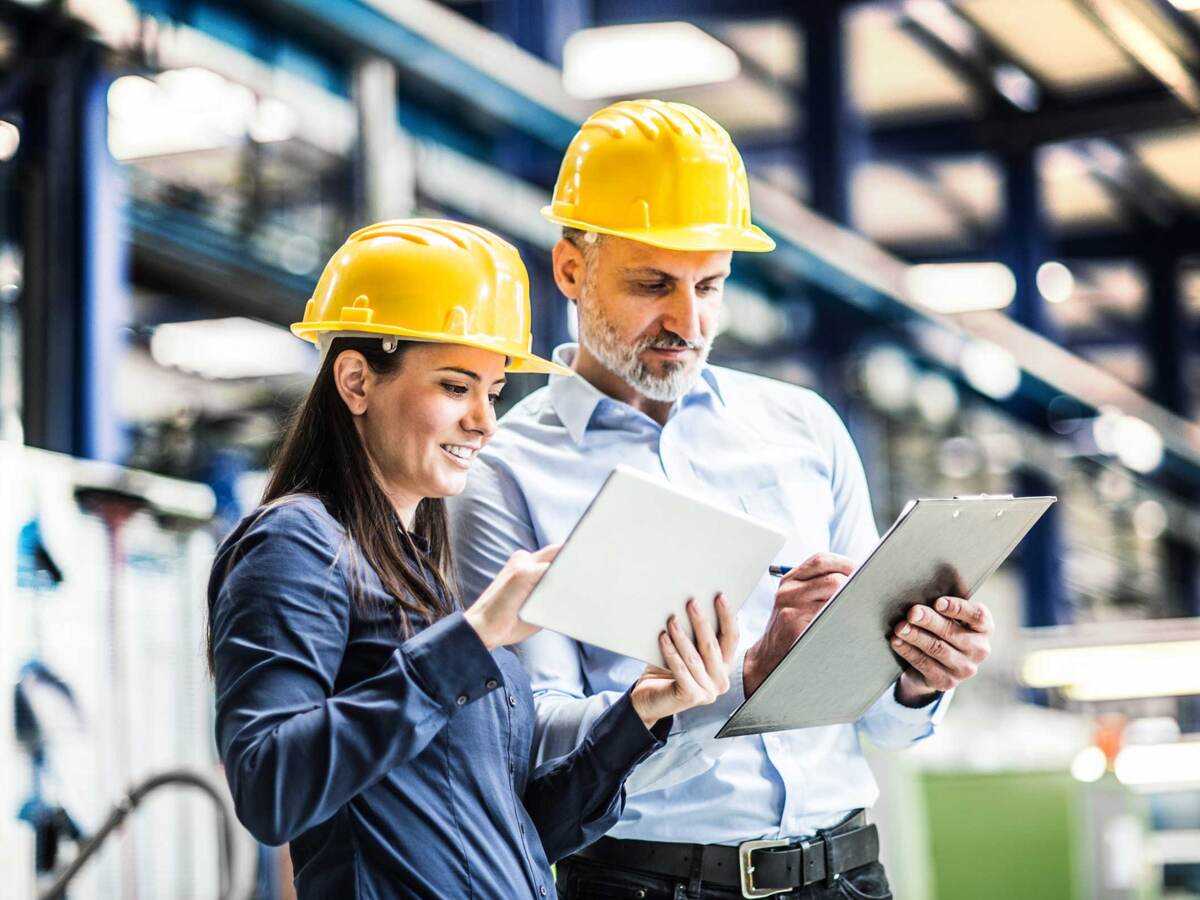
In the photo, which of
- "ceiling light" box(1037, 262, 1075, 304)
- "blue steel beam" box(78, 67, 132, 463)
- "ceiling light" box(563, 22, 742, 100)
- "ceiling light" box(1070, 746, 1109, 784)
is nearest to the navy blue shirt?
"blue steel beam" box(78, 67, 132, 463)

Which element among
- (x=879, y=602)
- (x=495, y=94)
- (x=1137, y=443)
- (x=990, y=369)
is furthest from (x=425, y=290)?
(x=1137, y=443)

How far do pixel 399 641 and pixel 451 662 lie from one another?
0.38 feet

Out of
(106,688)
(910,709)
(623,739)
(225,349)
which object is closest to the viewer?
(623,739)

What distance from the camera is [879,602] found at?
1.94 meters

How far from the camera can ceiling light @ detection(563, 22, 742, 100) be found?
8109 mm

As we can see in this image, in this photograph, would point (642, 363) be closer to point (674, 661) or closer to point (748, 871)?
point (674, 661)

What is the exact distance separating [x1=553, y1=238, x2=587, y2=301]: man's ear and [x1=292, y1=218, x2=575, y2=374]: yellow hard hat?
35 cm

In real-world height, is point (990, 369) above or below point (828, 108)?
below

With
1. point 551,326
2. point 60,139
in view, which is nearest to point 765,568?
point 60,139

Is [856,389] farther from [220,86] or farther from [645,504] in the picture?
[645,504]

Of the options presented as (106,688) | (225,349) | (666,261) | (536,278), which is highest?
(225,349)

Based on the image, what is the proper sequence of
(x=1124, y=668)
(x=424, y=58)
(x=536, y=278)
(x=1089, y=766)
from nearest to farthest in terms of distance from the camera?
(x=424, y=58)
(x=1089, y=766)
(x=1124, y=668)
(x=536, y=278)

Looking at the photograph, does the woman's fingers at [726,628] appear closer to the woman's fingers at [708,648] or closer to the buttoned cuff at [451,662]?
the woman's fingers at [708,648]

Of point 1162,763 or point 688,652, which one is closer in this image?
point 688,652
